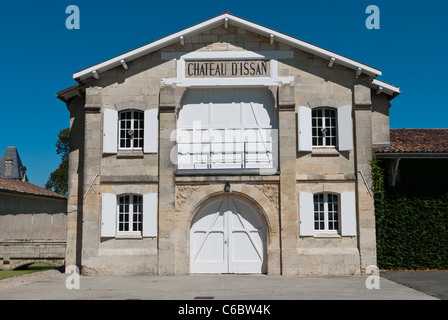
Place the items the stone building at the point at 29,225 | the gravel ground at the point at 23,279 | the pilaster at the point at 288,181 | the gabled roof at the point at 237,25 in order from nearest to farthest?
the gravel ground at the point at 23,279
the pilaster at the point at 288,181
the gabled roof at the point at 237,25
the stone building at the point at 29,225

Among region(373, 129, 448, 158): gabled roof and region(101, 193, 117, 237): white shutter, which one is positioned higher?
region(373, 129, 448, 158): gabled roof

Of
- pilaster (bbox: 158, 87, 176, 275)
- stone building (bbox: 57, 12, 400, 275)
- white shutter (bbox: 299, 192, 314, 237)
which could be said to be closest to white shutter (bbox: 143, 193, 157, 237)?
stone building (bbox: 57, 12, 400, 275)

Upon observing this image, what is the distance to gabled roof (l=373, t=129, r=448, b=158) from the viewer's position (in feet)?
53.8

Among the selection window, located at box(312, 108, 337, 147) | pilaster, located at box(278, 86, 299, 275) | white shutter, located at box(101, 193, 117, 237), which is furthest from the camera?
window, located at box(312, 108, 337, 147)

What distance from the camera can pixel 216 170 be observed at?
16.3 m

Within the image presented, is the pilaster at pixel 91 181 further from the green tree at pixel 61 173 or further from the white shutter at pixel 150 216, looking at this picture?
the green tree at pixel 61 173

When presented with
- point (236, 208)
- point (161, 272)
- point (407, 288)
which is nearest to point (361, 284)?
point (407, 288)

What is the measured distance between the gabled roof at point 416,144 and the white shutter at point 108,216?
8234 millimetres

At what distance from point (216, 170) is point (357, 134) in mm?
4447

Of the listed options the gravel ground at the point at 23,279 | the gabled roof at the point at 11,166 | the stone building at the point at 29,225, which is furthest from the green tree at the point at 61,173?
the gravel ground at the point at 23,279

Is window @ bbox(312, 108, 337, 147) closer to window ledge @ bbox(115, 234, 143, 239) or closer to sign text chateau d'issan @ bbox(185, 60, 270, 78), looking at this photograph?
sign text chateau d'issan @ bbox(185, 60, 270, 78)

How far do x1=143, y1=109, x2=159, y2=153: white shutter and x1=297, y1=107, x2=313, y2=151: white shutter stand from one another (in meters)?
4.36

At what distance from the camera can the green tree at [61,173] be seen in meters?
48.7
